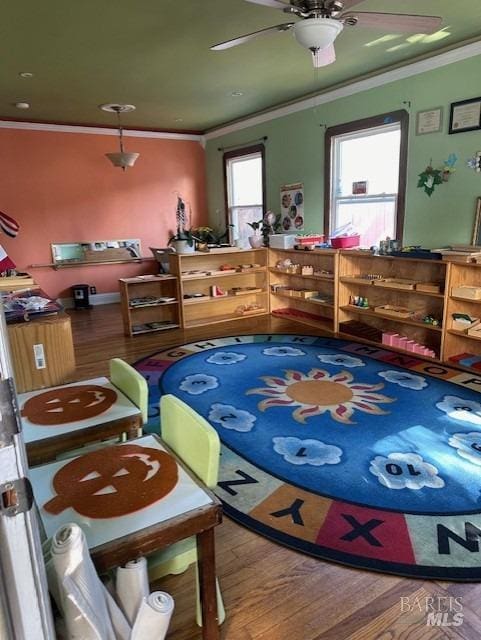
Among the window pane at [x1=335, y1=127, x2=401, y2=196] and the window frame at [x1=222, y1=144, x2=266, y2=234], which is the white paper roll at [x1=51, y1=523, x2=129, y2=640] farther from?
the window frame at [x1=222, y1=144, x2=266, y2=234]

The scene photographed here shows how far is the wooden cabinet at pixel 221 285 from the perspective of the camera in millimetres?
5465

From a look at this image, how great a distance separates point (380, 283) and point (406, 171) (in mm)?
1131

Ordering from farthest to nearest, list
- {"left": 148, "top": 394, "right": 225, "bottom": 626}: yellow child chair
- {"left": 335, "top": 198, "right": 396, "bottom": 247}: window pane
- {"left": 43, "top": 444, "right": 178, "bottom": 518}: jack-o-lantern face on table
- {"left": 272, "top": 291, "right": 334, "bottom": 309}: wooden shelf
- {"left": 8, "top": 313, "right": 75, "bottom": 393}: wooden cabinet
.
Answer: {"left": 272, "top": 291, "right": 334, "bottom": 309}: wooden shelf < {"left": 335, "top": 198, "right": 396, "bottom": 247}: window pane < {"left": 8, "top": 313, "right": 75, "bottom": 393}: wooden cabinet < {"left": 148, "top": 394, "right": 225, "bottom": 626}: yellow child chair < {"left": 43, "top": 444, "right": 178, "bottom": 518}: jack-o-lantern face on table

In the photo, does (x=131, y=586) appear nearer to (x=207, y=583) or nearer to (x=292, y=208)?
(x=207, y=583)

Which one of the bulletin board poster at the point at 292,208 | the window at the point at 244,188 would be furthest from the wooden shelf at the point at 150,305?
the bulletin board poster at the point at 292,208

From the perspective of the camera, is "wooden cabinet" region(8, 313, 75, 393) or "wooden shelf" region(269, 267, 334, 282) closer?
"wooden cabinet" region(8, 313, 75, 393)

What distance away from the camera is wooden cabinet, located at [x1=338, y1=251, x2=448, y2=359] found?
165 inches

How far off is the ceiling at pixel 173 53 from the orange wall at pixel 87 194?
2.27 feet

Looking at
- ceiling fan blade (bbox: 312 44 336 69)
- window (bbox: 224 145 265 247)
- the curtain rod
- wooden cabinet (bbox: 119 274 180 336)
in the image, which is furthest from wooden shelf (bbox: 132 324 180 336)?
ceiling fan blade (bbox: 312 44 336 69)

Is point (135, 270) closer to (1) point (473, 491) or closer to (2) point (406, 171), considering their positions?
(2) point (406, 171)

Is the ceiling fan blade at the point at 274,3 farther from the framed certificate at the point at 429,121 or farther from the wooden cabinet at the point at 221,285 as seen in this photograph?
the wooden cabinet at the point at 221,285

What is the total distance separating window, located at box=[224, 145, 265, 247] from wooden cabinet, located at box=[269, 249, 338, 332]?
0.68 m

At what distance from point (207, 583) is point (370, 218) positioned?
4401mm

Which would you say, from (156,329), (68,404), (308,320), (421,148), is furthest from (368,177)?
(68,404)
